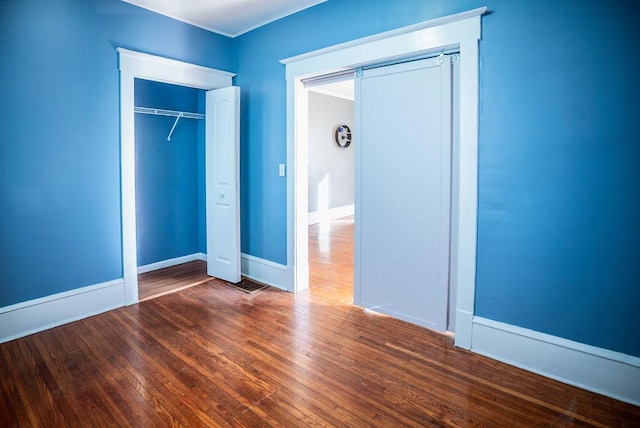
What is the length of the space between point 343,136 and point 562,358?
6.78 meters

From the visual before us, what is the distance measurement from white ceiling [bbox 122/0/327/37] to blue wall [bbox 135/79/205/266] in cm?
103

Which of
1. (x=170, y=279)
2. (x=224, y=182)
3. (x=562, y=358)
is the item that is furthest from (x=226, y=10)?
(x=562, y=358)

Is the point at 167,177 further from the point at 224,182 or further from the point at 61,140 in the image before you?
the point at 61,140

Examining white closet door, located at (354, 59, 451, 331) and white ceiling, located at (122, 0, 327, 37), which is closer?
white closet door, located at (354, 59, 451, 331)

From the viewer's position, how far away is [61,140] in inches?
113

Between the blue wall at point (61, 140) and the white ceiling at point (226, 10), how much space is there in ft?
0.64

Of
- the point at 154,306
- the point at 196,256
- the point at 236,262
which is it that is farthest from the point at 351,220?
the point at 154,306

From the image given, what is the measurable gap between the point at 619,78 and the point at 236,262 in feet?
10.8

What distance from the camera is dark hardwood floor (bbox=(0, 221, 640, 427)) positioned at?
1.86m

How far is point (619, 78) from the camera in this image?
1922mm

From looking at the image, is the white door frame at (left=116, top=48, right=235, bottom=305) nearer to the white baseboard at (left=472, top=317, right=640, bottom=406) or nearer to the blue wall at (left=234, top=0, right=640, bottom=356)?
the blue wall at (left=234, top=0, right=640, bottom=356)

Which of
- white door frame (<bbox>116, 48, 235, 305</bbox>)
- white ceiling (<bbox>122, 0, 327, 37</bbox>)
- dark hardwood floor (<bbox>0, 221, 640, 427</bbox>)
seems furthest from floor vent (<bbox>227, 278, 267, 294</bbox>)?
white ceiling (<bbox>122, 0, 327, 37</bbox>)

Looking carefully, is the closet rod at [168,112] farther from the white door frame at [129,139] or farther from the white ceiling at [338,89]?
the white ceiling at [338,89]

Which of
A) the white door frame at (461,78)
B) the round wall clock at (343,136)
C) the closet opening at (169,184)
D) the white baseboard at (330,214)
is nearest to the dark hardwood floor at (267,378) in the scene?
the white door frame at (461,78)
